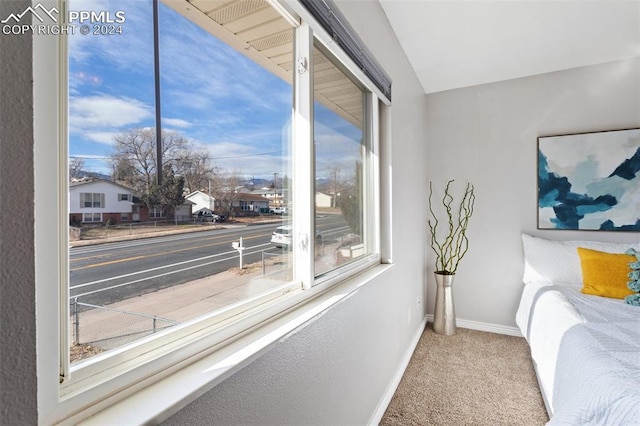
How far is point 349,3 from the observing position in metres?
1.55

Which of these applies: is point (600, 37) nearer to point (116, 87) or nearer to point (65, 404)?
point (116, 87)

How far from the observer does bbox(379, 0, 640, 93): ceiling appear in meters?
2.06

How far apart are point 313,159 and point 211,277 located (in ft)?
2.10

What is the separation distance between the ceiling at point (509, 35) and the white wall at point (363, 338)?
199 mm

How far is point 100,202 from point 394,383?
2.17 meters

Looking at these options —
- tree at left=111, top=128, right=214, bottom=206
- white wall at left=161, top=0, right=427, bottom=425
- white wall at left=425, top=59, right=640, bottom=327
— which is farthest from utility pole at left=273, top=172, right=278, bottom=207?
white wall at left=425, top=59, right=640, bottom=327

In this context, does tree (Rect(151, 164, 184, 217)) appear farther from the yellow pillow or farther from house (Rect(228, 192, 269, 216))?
the yellow pillow

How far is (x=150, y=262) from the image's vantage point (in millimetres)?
774

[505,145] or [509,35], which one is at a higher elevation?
[509,35]

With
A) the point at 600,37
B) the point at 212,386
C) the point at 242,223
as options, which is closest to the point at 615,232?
the point at 600,37

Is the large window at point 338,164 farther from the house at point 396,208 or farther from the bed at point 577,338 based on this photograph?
the bed at point 577,338

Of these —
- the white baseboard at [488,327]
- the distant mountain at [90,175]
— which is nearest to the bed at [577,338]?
the white baseboard at [488,327]

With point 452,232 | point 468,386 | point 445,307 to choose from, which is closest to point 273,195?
point 468,386

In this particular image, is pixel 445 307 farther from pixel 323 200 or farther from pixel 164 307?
pixel 164 307
